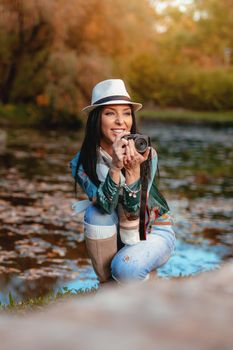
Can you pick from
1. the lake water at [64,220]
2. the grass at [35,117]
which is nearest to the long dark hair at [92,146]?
the lake water at [64,220]

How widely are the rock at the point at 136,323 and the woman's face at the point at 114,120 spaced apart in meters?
2.87

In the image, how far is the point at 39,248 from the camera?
6.44 metres

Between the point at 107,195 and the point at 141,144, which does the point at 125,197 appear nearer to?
the point at 107,195

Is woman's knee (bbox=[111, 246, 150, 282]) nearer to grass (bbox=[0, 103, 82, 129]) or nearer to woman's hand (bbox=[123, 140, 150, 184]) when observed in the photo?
woman's hand (bbox=[123, 140, 150, 184])

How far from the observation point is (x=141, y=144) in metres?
3.30

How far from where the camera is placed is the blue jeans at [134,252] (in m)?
3.40

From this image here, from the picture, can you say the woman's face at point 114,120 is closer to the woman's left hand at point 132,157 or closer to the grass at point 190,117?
the woman's left hand at point 132,157

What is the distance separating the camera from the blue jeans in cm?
340

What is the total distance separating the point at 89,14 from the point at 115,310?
24.5 meters

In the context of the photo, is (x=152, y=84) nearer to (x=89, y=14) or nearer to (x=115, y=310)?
(x=89, y=14)

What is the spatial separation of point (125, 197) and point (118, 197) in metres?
0.09

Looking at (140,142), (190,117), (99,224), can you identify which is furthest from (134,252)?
(190,117)

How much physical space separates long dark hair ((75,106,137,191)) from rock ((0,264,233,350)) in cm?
288

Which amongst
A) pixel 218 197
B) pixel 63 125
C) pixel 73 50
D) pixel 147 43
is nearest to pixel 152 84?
pixel 147 43
